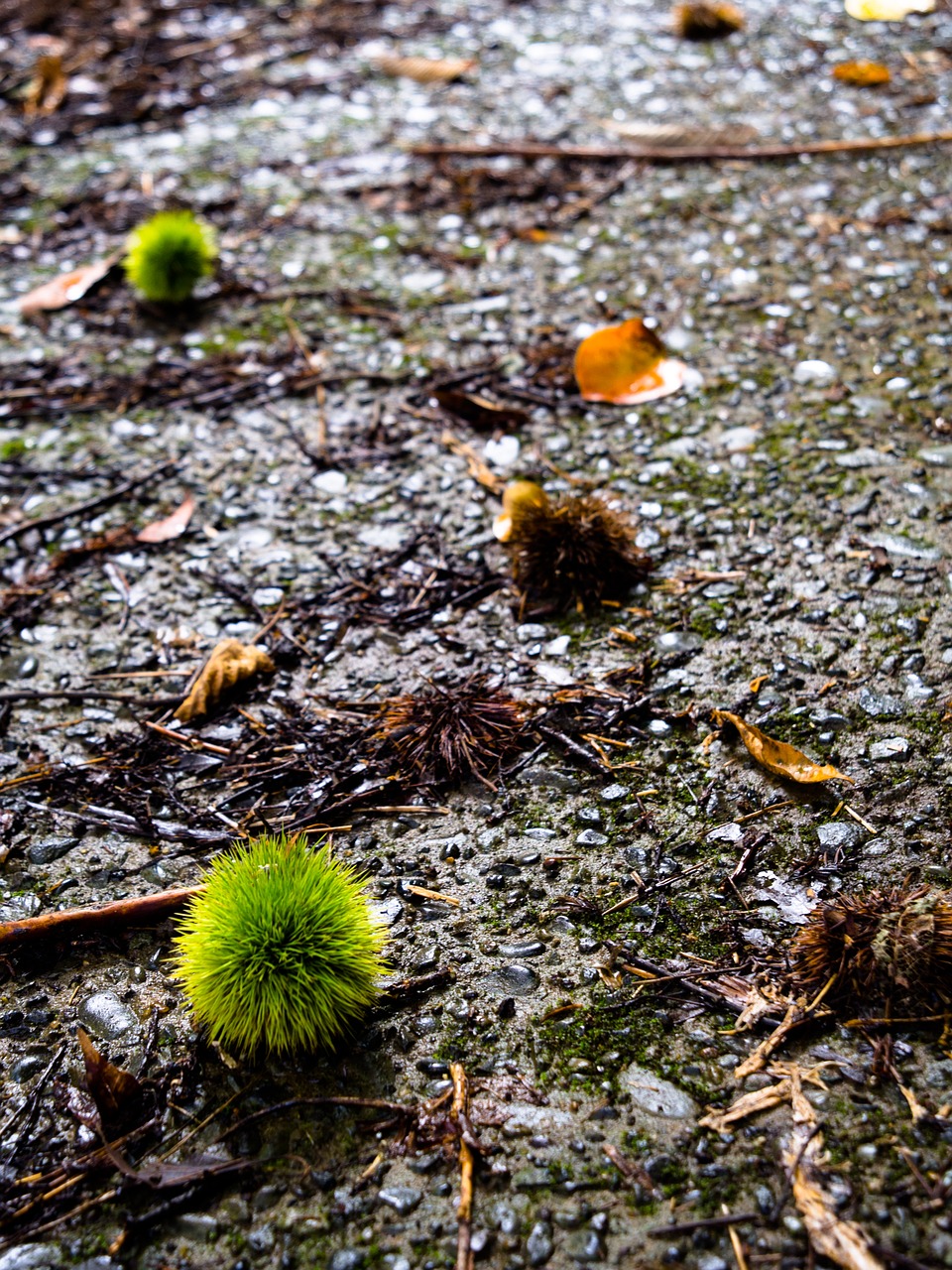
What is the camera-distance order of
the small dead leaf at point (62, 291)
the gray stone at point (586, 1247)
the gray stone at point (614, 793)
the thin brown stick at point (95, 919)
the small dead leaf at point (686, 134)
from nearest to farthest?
the gray stone at point (586, 1247) < the thin brown stick at point (95, 919) < the gray stone at point (614, 793) < the small dead leaf at point (62, 291) < the small dead leaf at point (686, 134)

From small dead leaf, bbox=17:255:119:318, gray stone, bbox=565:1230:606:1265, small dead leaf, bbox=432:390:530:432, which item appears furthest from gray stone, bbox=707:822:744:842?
small dead leaf, bbox=17:255:119:318

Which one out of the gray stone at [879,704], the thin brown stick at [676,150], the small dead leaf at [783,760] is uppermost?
the thin brown stick at [676,150]

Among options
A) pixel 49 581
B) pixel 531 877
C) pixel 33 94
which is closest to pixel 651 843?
pixel 531 877

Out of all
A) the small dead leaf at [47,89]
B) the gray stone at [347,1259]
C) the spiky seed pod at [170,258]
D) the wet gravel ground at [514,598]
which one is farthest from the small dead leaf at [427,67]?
the gray stone at [347,1259]

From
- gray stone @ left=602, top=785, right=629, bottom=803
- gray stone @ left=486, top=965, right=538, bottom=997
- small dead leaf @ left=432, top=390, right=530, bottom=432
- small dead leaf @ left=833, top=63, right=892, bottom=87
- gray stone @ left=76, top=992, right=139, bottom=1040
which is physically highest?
small dead leaf @ left=833, top=63, right=892, bottom=87

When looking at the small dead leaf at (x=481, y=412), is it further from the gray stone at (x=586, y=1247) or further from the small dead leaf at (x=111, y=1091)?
the gray stone at (x=586, y=1247)

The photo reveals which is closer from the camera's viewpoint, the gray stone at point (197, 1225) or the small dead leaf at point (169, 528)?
the gray stone at point (197, 1225)

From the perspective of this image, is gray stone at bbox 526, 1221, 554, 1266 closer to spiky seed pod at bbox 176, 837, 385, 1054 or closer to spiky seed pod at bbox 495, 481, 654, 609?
spiky seed pod at bbox 176, 837, 385, 1054
